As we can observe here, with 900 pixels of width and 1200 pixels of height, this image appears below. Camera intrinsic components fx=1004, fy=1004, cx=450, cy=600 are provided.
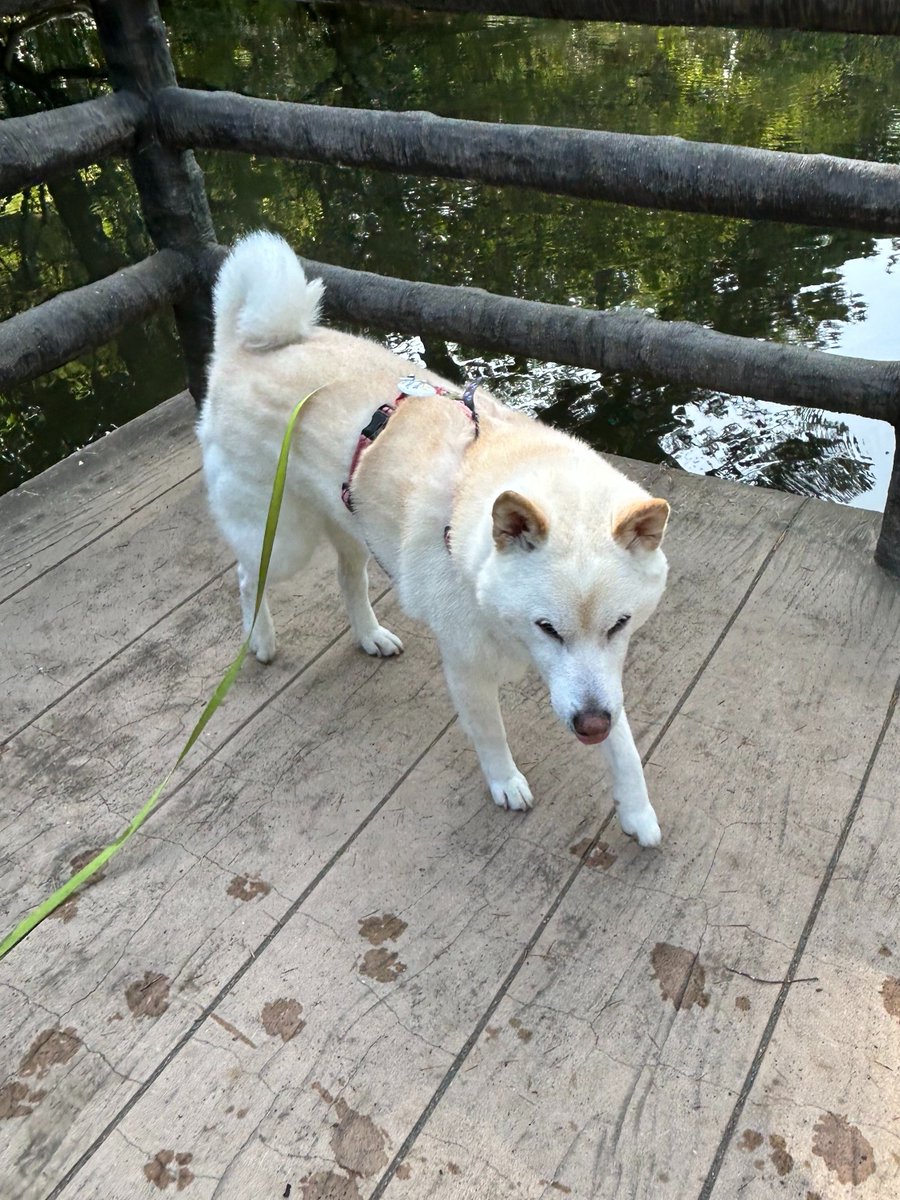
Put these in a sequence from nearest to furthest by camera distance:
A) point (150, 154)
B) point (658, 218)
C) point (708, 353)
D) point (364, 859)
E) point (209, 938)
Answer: point (209, 938) → point (364, 859) → point (708, 353) → point (150, 154) → point (658, 218)

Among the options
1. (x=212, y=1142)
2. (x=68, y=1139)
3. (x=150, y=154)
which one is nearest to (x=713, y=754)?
(x=212, y=1142)

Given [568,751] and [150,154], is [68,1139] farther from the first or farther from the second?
[150,154]

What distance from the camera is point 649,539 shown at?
1919mm

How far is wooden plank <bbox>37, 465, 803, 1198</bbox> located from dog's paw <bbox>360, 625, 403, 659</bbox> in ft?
1.29

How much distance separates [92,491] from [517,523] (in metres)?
2.29

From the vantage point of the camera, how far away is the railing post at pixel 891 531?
2.74 meters

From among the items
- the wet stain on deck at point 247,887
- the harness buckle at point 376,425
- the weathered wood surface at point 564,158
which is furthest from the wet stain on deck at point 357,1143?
the weathered wood surface at point 564,158

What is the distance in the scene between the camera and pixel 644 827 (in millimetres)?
2193

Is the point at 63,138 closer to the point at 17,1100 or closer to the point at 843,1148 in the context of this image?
the point at 17,1100

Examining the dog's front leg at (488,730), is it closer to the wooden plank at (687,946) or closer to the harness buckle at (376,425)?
the wooden plank at (687,946)

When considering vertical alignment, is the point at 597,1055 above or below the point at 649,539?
below

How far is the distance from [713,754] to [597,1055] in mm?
834

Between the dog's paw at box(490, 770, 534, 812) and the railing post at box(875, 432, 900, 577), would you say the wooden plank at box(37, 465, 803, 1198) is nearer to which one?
the dog's paw at box(490, 770, 534, 812)

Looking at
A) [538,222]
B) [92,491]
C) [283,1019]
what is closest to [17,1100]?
[283,1019]
